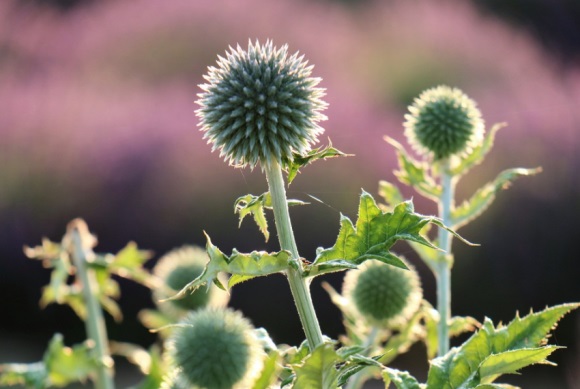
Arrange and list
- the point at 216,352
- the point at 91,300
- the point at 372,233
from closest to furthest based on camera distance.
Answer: the point at 372,233 < the point at 216,352 < the point at 91,300

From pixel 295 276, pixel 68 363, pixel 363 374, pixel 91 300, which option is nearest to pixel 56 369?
pixel 68 363

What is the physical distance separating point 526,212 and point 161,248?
3754mm

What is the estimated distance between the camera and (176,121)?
876 centimetres

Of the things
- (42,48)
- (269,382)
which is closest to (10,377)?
(269,382)

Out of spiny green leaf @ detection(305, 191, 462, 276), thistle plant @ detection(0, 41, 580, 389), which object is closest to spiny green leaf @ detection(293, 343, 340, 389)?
thistle plant @ detection(0, 41, 580, 389)

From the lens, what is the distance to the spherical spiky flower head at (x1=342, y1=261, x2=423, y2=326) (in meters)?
2.85

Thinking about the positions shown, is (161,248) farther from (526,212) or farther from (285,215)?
(285,215)

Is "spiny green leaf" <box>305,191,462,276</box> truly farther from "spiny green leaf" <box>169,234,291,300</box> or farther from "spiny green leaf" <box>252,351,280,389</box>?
"spiny green leaf" <box>252,351,280,389</box>

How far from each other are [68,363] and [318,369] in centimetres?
160

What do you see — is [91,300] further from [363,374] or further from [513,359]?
[513,359]

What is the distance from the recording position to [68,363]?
2830 mm

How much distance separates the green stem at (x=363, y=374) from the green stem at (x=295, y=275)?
385mm

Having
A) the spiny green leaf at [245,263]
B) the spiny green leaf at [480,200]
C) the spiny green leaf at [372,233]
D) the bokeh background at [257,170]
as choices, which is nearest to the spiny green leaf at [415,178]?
the spiny green leaf at [480,200]

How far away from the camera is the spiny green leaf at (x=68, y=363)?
2809mm
